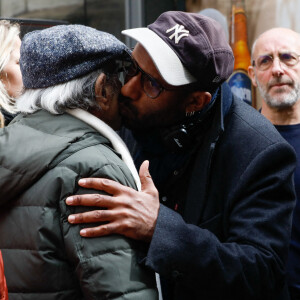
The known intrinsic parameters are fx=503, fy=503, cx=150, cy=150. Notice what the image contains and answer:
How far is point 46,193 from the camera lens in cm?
161

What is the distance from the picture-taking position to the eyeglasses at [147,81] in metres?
2.13

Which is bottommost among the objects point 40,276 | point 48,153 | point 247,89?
point 247,89

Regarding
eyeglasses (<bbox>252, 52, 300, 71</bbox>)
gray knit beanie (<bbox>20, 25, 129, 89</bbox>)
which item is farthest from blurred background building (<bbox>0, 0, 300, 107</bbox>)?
gray knit beanie (<bbox>20, 25, 129, 89</bbox>)

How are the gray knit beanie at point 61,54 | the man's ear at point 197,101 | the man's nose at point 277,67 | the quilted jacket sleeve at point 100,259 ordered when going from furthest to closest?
the man's nose at point 277,67 < the man's ear at point 197,101 < the gray knit beanie at point 61,54 < the quilted jacket sleeve at point 100,259

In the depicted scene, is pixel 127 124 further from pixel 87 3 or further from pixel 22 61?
pixel 87 3

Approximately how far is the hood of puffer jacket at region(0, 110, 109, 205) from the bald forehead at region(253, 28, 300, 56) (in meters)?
2.29

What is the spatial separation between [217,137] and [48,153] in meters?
0.79

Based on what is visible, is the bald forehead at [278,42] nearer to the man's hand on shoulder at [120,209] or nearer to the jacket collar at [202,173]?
the jacket collar at [202,173]

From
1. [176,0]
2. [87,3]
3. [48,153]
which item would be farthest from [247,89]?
[48,153]

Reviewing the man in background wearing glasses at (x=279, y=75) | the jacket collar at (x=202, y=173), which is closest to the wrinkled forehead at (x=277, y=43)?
the man in background wearing glasses at (x=279, y=75)

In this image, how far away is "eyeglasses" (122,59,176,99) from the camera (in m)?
2.13

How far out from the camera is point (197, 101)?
2.19 metres

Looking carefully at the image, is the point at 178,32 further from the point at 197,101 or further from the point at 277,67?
the point at 277,67

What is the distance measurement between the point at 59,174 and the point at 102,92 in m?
0.43
